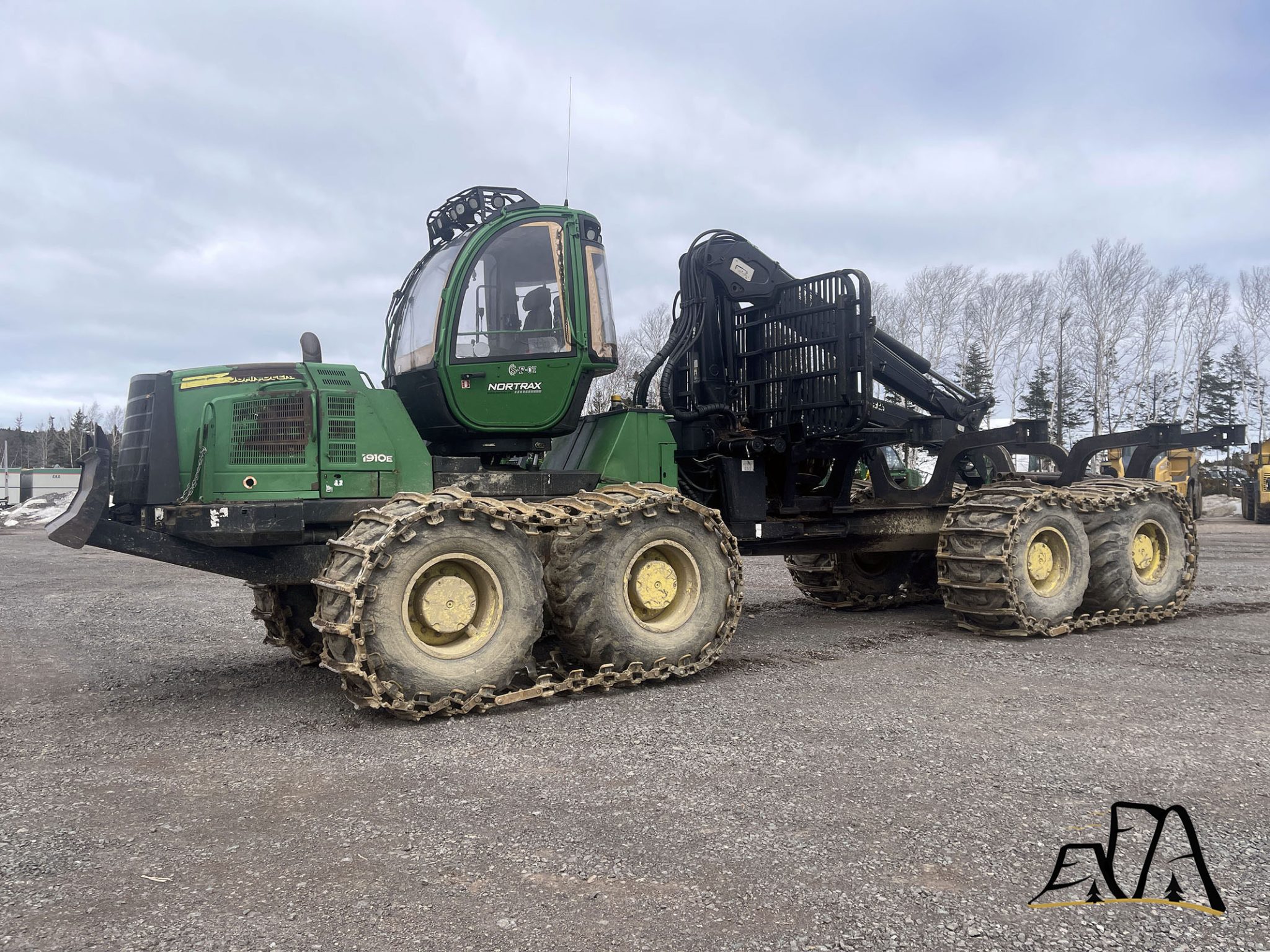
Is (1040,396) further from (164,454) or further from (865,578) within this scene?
(164,454)

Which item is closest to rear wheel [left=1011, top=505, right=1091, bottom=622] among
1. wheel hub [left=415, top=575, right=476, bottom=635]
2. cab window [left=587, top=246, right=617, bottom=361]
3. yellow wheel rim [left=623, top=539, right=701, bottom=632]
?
yellow wheel rim [left=623, top=539, right=701, bottom=632]

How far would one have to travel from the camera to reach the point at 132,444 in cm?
639

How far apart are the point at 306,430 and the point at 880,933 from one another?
478 centimetres

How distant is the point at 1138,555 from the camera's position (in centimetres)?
984

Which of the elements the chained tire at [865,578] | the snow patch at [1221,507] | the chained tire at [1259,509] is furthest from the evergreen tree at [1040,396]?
the chained tire at [865,578]

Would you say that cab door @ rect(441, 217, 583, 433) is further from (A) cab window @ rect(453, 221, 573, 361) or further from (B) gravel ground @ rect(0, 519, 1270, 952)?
(B) gravel ground @ rect(0, 519, 1270, 952)

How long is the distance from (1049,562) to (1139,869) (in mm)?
6023

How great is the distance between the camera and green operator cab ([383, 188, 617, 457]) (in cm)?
700

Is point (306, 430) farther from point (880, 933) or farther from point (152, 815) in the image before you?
point (880, 933)

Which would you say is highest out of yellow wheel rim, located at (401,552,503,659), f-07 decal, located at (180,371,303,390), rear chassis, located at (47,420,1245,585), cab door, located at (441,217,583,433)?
cab door, located at (441,217,583,433)

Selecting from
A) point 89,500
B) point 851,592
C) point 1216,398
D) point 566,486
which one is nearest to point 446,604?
point 566,486

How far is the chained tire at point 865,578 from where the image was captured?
35.6 ft

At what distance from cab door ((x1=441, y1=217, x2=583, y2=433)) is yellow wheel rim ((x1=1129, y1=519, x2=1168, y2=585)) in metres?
6.35

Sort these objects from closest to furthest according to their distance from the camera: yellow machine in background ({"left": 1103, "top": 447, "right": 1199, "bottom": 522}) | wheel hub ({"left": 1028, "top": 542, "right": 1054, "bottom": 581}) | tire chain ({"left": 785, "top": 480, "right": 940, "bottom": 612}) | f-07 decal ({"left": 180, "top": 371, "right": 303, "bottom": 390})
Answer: f-07 decal ({"left": 180, "top": 371, "right": 303, "bottom": 390})
wheel hub ({"left": 1028, "top": 542, "right": 1054, "bottom": 581})
tire chain ({"left": 785, "top": 480, "right": 940, "bottom": 612})
yellow machine in background ({"left": 1103, "top": 447, "right": 1199, "bottom": 522})
